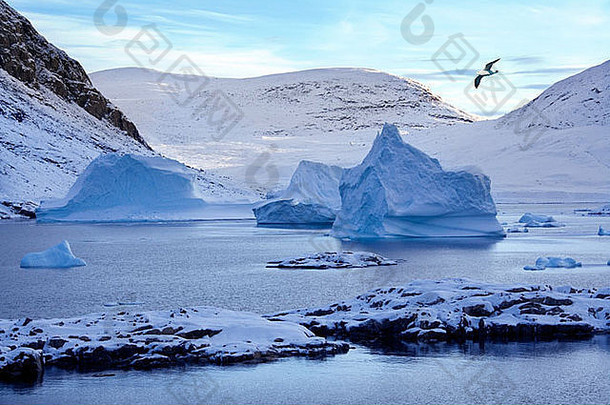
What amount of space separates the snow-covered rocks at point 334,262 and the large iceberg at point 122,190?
20.2 meters

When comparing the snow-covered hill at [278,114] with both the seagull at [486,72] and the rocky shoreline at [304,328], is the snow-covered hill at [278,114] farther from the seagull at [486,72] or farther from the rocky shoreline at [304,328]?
the rocky shoreline at [304,328]

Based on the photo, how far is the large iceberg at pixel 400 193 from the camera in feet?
100

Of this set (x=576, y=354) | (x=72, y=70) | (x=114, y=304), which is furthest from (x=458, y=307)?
(x=72, y=70)

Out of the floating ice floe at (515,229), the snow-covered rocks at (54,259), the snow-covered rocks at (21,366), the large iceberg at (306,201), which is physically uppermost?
Result: the large iceberg at (306,201)

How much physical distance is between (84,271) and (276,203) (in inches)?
798

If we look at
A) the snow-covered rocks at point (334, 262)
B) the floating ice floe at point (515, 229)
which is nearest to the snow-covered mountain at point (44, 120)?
the floating ice floe at point (515, 229)

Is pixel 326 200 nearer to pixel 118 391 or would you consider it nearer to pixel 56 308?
pixel 56 308

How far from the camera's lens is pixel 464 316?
14117 mm

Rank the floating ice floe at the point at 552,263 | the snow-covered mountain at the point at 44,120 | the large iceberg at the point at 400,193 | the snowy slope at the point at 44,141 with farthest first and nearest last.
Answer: the snow-covered mountain at the point at 44,120 < the snowy slope at the point at 44,141 < the large iceberg at the point at 400,193 < the floating ice floe at the point at 552,263

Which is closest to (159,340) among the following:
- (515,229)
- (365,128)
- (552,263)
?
(552,263)

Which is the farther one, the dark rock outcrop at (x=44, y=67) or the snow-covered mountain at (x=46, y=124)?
the dark rock outcrop at (x=44, y=67)

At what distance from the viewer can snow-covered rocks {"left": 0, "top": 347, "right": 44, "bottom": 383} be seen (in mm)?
11570

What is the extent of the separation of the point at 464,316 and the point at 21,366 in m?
6.74

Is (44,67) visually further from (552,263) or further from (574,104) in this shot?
(552,263)
